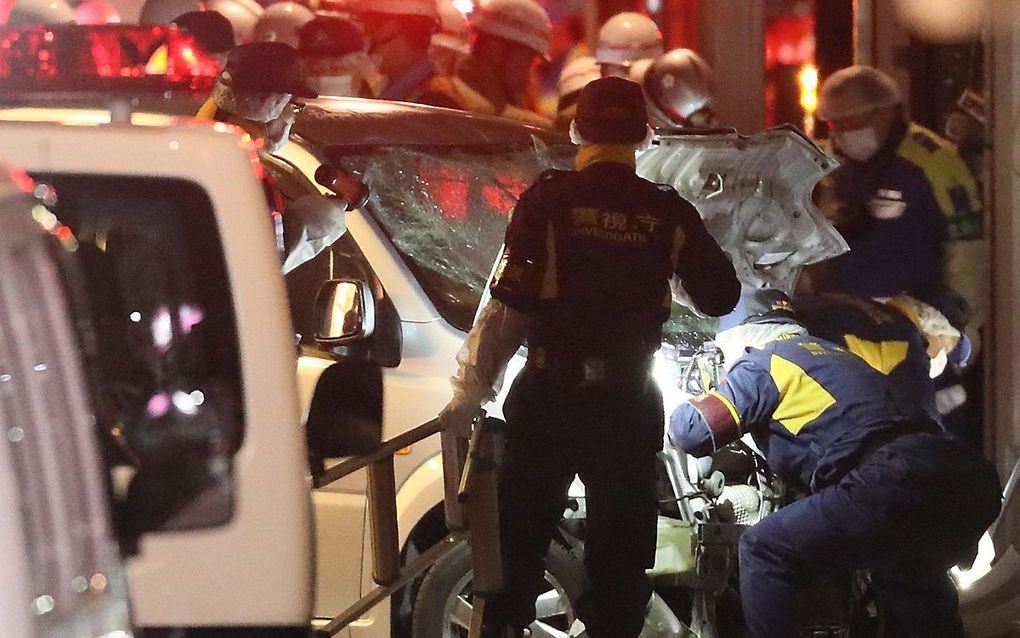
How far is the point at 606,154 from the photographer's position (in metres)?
3.99

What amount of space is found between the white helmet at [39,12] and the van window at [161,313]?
2.65 meters

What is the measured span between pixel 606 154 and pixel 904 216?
62.4 inches

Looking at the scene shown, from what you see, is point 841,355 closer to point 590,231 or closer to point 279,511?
point 590,231

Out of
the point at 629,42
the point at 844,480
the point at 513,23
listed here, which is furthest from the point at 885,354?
the point at 629,42

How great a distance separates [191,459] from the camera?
7.73 ft

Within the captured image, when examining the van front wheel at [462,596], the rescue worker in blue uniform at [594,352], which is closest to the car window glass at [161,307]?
the rescue worker in blue uniform at [594,352]

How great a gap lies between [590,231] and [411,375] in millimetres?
717

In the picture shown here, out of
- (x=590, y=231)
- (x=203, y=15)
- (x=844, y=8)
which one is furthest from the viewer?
(x=844, y=8)

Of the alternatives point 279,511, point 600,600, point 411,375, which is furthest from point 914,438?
point 279,511

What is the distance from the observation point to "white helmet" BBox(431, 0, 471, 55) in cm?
707

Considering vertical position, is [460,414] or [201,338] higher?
[201,338]

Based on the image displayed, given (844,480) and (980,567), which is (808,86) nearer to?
(980,567)

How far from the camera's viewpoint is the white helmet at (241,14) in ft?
23.1

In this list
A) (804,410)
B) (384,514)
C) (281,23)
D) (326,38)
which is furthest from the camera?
(281,23)
